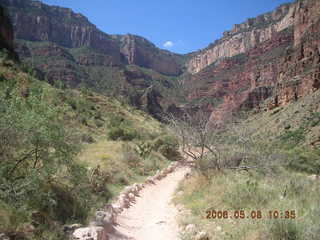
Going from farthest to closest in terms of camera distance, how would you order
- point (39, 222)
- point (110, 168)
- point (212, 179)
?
1. point (110, 168)
2. point (212, 179)
3. point (39, 222)

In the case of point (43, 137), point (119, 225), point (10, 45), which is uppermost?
point (10, 45)

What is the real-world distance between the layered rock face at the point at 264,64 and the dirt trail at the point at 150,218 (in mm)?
3809

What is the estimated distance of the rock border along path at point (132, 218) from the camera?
467 cm

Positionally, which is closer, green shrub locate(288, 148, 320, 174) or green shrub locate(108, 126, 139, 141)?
green shrub locate(288, 148, 320, 174)

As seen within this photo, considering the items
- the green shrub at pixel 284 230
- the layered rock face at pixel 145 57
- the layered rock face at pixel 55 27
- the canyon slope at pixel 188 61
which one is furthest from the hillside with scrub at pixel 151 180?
the layered rock face at pixel 145 57

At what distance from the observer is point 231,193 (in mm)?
6156

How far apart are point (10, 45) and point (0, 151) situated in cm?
3422

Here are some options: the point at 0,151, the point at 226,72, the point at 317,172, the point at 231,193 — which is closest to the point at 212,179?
the point at 231,193

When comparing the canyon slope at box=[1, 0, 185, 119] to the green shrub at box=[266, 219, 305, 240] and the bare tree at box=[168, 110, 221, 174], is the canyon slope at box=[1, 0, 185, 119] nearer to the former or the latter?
the bare tree at box=[168, 110, 221, 174]

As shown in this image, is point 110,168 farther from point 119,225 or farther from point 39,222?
point 39,222

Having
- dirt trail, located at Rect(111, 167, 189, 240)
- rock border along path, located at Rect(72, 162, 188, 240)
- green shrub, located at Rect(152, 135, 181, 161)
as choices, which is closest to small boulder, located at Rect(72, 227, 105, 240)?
rock border along path, located at Rect(72, 162, 188, 240)

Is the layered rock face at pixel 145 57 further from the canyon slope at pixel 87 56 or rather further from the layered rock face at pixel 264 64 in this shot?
the layered rock face at pixel 264 64

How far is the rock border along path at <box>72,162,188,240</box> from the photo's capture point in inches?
184

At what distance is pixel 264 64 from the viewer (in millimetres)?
86938
